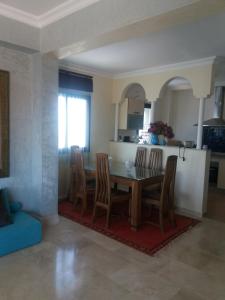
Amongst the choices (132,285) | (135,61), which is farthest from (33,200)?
(135,61)

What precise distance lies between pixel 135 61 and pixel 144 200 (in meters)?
2.41

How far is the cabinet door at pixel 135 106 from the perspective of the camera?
543 centimetres

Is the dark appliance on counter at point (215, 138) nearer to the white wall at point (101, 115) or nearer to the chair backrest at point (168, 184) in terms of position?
the white wall at point (101, 115)

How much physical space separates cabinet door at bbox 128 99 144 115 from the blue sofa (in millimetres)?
3311

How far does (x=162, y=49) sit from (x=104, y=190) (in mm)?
2241

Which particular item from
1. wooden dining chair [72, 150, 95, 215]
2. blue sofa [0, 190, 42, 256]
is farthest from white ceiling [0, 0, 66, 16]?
blue sofa [0, 190, 42, 256]

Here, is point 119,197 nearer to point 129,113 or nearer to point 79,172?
point 79,172

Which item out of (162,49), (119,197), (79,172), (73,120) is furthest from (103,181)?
(162,49)

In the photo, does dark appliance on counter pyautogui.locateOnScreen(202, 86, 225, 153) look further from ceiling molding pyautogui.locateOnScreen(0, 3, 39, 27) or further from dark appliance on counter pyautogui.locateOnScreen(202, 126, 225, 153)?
ceiling molding pyautogui.locateOnScreen(0, 3, 39, 27)

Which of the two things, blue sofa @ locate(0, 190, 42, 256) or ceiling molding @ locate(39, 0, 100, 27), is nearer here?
ceiling molding @ locate(39, 0, 100, 27)

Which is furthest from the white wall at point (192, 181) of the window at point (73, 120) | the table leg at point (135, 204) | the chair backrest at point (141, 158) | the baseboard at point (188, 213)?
the window at point (73, 120)

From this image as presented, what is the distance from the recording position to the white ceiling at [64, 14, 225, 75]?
9.62ft

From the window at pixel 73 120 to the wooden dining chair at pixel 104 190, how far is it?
138 cm

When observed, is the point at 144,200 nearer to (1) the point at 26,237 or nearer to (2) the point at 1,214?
(1) the point at 26,237
